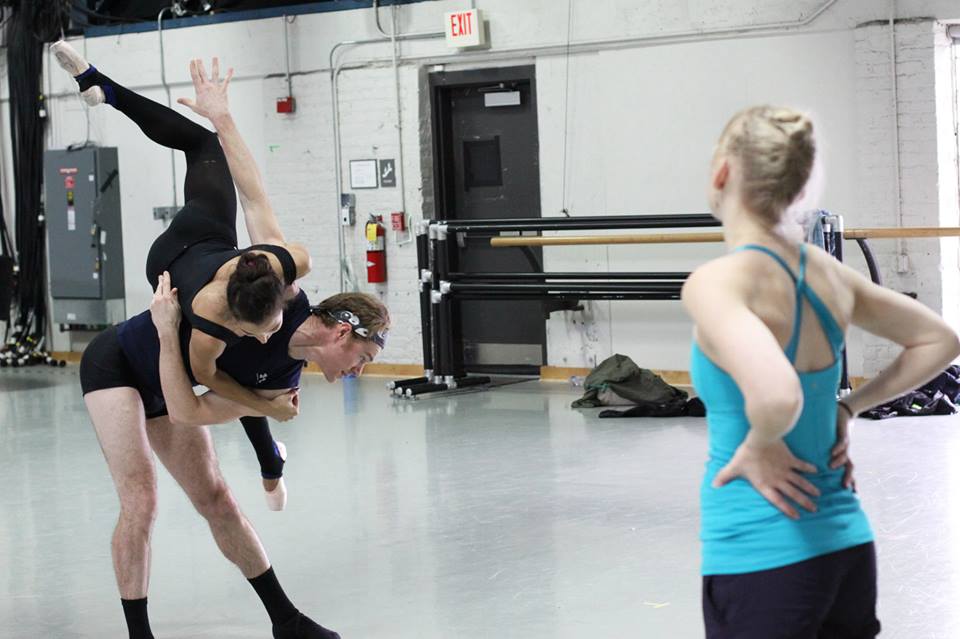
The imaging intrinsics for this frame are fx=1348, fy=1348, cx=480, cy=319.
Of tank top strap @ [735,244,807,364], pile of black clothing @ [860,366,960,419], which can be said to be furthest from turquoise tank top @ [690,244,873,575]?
pile of black clothing @ [860,366,960,419]

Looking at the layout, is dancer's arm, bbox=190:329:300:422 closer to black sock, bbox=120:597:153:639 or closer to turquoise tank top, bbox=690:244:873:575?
black sock, bbox=120:597:153:639

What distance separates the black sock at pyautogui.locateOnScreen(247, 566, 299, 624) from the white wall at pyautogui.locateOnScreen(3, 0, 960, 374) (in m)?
5.62

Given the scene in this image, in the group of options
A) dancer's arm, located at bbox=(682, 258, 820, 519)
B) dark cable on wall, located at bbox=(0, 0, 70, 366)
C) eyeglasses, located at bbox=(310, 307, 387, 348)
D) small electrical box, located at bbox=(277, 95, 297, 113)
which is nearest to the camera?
dancer's arm, located at bbox=(682, 258, 820, 519)

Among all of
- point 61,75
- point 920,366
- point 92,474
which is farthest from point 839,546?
point 61,75

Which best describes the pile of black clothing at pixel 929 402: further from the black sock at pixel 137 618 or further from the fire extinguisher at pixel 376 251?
the black sock at pixel 137 618

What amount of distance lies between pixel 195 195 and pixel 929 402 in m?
4.95

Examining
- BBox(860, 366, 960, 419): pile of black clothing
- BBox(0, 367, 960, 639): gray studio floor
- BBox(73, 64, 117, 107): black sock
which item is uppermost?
BBox(73, 64, 117, 107): black sock

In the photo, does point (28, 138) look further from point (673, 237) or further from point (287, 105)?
point (673, 237)

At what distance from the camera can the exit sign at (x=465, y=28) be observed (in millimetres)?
9961

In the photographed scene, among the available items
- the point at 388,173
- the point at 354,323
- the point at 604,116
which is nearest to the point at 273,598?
the point at 354,323

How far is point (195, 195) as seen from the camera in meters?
4.37

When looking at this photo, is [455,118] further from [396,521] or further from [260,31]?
[396,521]

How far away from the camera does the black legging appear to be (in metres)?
4.05

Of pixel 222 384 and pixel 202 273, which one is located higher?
pixel 202 273
